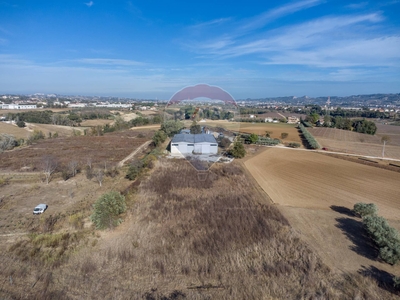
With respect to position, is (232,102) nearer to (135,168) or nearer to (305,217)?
(305,217)

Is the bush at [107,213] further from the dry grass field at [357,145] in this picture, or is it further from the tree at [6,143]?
the dry grass field at [357,145]

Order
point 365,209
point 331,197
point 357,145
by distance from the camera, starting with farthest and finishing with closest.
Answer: point 357,145 → point 331,197 → point 365,209

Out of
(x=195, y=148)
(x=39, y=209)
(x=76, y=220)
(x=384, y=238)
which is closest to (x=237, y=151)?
(x=195, y=148)

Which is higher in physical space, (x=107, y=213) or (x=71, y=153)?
(x=107, y=213)

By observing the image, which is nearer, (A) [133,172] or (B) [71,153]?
(A) [133,172]

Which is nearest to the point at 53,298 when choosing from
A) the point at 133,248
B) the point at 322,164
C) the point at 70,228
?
the point at 133,248

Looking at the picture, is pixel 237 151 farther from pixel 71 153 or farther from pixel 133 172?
pixel 71 153
